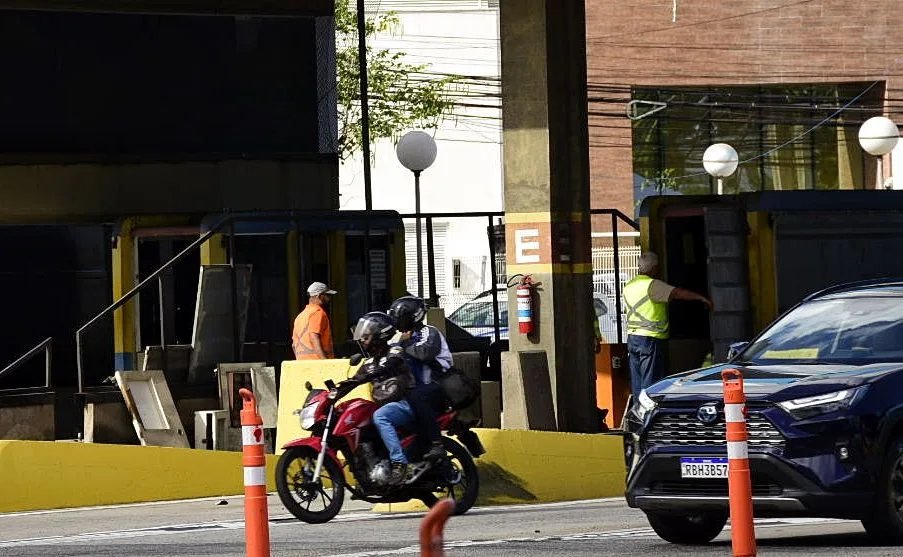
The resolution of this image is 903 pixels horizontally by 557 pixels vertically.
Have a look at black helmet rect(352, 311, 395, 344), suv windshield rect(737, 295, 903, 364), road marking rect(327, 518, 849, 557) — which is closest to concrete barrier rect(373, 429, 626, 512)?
black helmet rect(352, 311, 395, 344)

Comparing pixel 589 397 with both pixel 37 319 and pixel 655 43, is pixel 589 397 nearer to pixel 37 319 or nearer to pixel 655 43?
pixel 37 319

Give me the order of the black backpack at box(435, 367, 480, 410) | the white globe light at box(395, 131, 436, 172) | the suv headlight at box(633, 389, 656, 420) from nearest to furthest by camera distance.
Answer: the suv headlight at box(633, 389, 656, 420), the black backpack at box(435, 367, 480, 410), the white globe light at box(395, 131, 436, 172)

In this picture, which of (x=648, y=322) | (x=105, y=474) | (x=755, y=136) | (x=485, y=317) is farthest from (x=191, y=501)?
(x=755, y=136)

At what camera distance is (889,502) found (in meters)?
10.9

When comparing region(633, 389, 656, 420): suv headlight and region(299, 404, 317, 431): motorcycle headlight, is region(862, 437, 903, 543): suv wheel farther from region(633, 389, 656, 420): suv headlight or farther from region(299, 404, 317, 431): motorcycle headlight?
region(299, 404, 317, 431): motorcycle headlight

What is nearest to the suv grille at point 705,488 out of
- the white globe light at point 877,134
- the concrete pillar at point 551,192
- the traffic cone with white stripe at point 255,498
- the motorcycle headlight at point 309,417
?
the traffic cone with white stripe at point 255,498

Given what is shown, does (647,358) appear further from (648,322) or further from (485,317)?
(485,317)

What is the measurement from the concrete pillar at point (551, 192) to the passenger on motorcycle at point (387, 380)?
4472 millimetres

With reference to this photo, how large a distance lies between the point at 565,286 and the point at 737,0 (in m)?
36.6

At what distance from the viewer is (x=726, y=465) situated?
11.0 meters

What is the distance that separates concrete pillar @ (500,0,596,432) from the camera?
19.3 metres

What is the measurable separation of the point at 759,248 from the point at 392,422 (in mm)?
7651

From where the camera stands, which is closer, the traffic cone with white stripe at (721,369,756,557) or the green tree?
the traffic cone with white stripe at (721,369,756,557)

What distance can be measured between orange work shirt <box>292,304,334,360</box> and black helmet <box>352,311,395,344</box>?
551 centimetres
